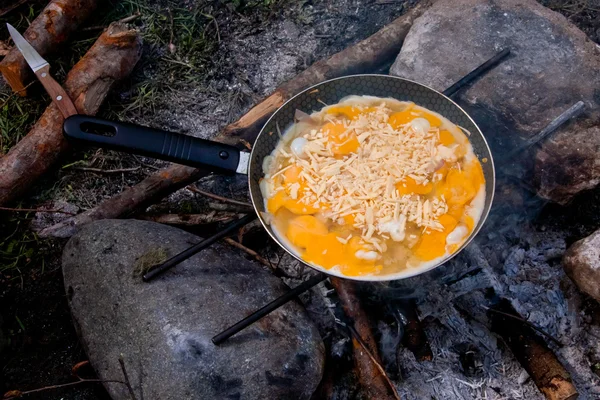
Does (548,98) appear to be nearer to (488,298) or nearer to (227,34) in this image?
(488,298)

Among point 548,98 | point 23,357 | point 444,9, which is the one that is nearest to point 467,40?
point 444,9

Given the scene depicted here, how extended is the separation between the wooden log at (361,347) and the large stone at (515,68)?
120 centimetres

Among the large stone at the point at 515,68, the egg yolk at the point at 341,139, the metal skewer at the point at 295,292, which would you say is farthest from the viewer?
the large stone at the point at 515,68

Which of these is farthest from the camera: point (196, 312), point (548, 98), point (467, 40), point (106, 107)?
point (106, 107)

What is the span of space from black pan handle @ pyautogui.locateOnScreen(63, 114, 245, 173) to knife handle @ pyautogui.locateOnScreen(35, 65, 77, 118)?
948 mm

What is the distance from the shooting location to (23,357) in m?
3.14

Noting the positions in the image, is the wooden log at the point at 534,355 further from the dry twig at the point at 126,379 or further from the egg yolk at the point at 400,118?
the dry twig at the point at 126,379

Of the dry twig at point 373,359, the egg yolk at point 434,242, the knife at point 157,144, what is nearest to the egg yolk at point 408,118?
the egg yolk at point 434,242

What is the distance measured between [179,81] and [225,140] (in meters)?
0.86

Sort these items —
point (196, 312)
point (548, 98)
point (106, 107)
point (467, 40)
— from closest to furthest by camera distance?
point (196, 312), point (548, 98), point (467, 40), point (106, 107)

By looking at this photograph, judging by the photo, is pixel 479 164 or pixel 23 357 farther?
pixel 23 357

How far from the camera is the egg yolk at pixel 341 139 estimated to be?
2762mm

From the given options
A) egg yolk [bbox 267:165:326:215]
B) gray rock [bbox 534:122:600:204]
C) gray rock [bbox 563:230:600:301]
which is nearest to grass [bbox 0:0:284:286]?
egg yolk [bbox 267:165:326:215]

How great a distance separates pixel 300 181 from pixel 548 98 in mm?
1546
